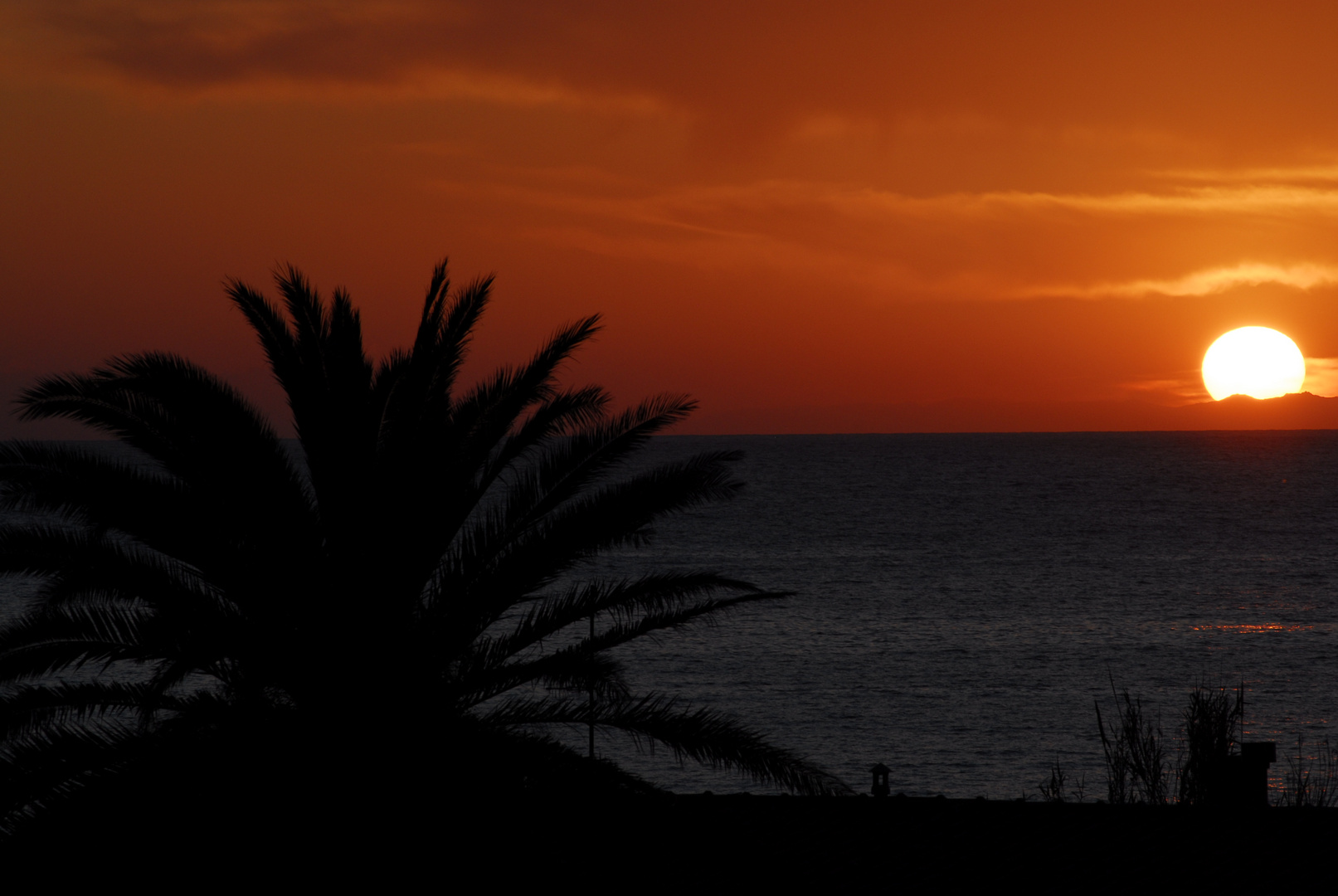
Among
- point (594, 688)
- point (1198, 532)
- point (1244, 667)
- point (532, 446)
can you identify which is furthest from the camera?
point (1198, 532)

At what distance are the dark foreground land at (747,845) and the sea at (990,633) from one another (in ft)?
52.8

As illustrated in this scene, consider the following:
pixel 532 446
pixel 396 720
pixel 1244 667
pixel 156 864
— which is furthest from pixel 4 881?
pixel 1244 667

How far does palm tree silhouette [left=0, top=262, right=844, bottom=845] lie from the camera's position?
828cm

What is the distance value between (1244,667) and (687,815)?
38.8 meters

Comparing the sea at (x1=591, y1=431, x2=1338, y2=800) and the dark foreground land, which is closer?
the dark foreground land

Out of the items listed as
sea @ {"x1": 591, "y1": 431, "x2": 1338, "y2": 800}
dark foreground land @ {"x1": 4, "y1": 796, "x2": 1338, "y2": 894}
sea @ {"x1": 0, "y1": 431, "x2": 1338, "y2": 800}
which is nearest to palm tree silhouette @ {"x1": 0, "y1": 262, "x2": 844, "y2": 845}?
dark foreground land @ {"x1": 4, "y1": 796, "x2": 1338, "y2": 894}

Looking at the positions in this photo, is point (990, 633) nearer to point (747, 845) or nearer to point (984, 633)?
point (984, 633)

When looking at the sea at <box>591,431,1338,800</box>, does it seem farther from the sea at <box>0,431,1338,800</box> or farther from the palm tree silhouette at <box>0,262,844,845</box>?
the palm tree silhouette at <box>0,262,844,845</box>

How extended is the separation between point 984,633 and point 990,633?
224mm

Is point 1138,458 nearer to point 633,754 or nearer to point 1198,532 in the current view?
point 1198,532

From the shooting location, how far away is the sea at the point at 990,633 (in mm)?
31500

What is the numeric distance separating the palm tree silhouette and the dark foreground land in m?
0.27

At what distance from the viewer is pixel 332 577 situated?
8.89 metres

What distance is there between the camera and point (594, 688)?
9258mm
